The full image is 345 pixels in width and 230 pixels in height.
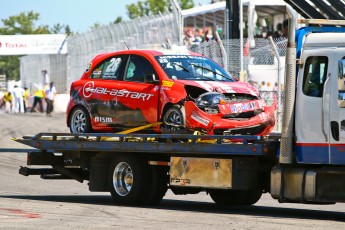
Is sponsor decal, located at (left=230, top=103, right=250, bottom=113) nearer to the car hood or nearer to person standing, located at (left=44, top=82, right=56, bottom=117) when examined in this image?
the car hood

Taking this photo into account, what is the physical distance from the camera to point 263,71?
22.7 m

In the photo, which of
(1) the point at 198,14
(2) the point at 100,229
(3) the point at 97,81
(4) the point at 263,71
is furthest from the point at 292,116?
(1) the point at 198,14

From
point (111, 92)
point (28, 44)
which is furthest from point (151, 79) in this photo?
point (28, 44)

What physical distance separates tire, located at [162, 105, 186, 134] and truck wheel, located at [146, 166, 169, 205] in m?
0.66

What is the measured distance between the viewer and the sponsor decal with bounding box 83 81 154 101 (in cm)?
1517

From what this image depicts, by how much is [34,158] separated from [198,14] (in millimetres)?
23629

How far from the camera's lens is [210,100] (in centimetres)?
1447

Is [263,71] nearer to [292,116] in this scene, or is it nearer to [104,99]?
[104,99]

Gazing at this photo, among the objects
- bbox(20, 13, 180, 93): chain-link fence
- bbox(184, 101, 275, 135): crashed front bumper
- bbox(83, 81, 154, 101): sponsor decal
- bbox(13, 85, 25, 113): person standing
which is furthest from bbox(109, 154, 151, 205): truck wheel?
bbox(13, 85, 25, 113): person standing

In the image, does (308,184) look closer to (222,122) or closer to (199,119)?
(222,122)

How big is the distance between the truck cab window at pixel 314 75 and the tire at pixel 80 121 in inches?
174

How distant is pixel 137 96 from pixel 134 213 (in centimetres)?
223

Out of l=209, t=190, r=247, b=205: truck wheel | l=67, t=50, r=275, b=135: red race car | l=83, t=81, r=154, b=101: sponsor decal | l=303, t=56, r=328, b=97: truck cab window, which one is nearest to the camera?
→ l=303, t=56, r=328, b=97: truck cab window

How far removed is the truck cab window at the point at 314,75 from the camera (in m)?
12.7
